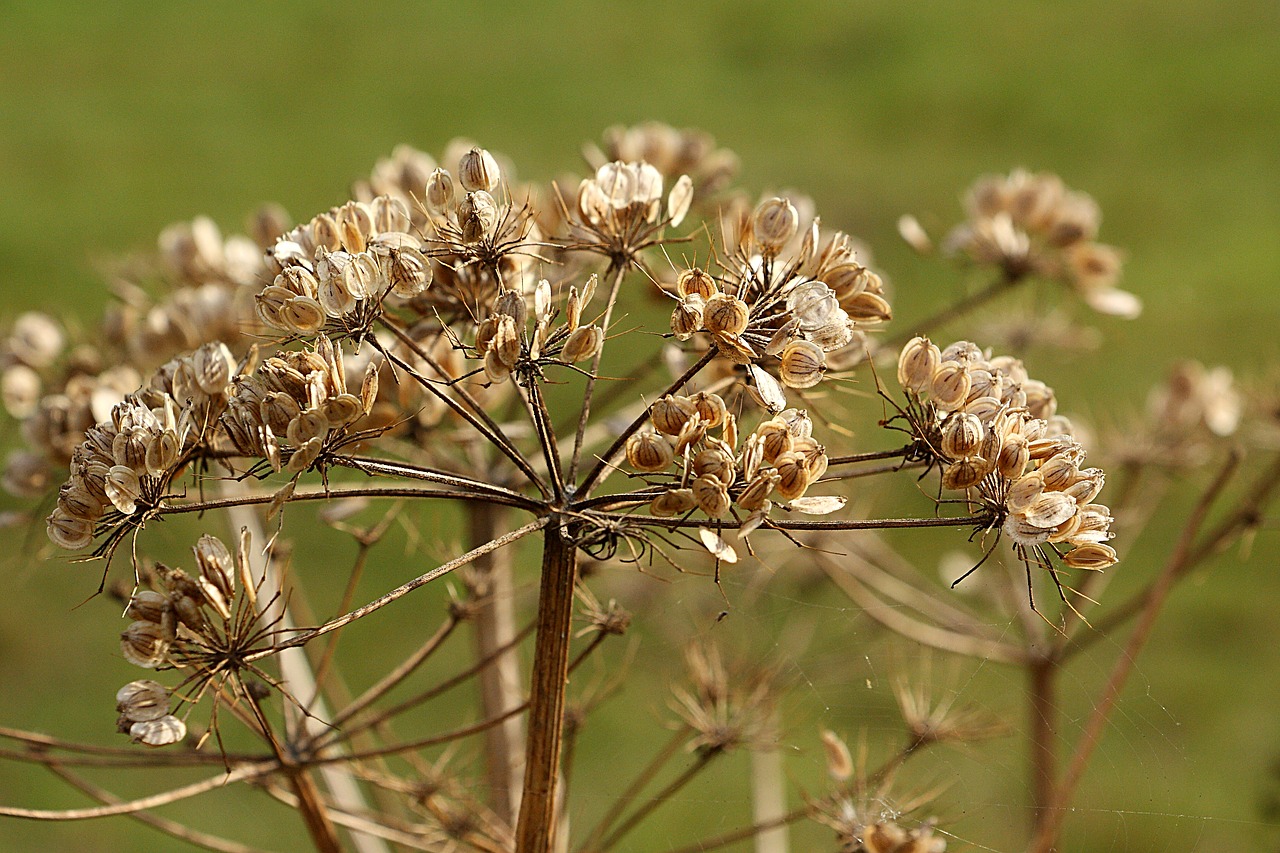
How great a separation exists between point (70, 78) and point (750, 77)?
1.52 meters

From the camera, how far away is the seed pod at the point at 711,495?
0.39 meters

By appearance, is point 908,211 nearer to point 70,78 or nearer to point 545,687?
point 70,78

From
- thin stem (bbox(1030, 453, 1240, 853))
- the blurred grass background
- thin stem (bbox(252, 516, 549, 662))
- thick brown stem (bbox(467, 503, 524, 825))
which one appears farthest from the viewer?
the blurred grass background

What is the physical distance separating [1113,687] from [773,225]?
291mm

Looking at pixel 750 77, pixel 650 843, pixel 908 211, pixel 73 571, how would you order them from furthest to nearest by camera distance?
pixel 750 77 < pixel 908 211 < pixel 73 571 < pixel 650 843

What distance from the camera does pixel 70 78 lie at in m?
2.68

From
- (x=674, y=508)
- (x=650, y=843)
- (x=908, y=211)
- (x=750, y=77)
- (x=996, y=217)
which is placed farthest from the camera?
(x=750, y=77)

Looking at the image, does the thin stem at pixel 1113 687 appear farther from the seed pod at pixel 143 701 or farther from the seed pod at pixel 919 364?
the seed pod at pixel 143 701

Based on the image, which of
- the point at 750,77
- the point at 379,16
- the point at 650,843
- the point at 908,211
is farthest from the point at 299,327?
the point at 379,16

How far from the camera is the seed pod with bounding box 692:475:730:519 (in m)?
0.39

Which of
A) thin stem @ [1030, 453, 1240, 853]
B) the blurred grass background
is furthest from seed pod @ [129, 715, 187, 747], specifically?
the blurred grass background

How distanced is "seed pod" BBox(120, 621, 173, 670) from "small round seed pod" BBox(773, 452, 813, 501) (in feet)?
0.71

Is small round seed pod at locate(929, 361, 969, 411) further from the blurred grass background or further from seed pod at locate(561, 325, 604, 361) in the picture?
the blurred grass background

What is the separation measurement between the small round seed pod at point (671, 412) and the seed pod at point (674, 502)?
1.0 inches
